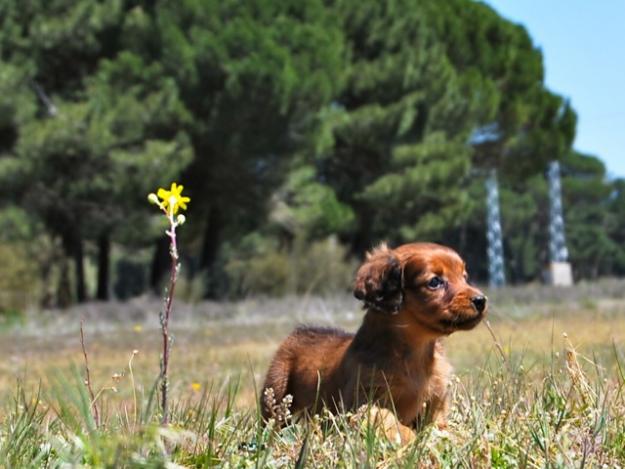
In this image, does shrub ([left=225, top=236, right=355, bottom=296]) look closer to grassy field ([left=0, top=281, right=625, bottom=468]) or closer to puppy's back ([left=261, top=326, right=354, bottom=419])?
grassy field ([left=0, top=281, right=625, bottom=468])

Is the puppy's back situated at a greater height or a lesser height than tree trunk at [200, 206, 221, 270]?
lesser

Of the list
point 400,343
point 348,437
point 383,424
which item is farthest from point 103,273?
point 348,437

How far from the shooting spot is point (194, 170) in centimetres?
2139

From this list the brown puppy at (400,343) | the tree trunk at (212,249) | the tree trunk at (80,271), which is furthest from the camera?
the tree trunk at (212,249)

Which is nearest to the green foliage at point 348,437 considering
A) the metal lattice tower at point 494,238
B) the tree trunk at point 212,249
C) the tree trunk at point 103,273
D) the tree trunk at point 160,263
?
the tree trunk at point 212,249

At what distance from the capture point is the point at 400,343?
11.7 ft

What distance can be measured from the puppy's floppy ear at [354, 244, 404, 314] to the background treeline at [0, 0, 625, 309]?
14.3m

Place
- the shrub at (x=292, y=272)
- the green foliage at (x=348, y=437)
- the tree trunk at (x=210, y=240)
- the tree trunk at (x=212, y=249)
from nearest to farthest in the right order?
the green foliage at (x=348, y=437) < the shrub at (x=292, y=272) < the tree trunk at (x=212, y=249) < the tree trunk at (x=210, y=240)

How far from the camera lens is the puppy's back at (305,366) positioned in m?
3.74

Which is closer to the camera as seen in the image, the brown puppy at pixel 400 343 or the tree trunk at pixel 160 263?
the brown puppy at pixel 400 343

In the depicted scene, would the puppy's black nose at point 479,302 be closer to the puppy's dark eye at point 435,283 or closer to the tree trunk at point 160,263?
the puppy's dark eye at point 435,283

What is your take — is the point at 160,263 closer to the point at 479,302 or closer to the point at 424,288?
the point at 424,288

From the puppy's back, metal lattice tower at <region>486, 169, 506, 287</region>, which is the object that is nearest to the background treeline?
metal lattice tower at <region>486, 169, 506, 287</region>

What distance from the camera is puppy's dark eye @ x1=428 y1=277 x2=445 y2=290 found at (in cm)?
365
